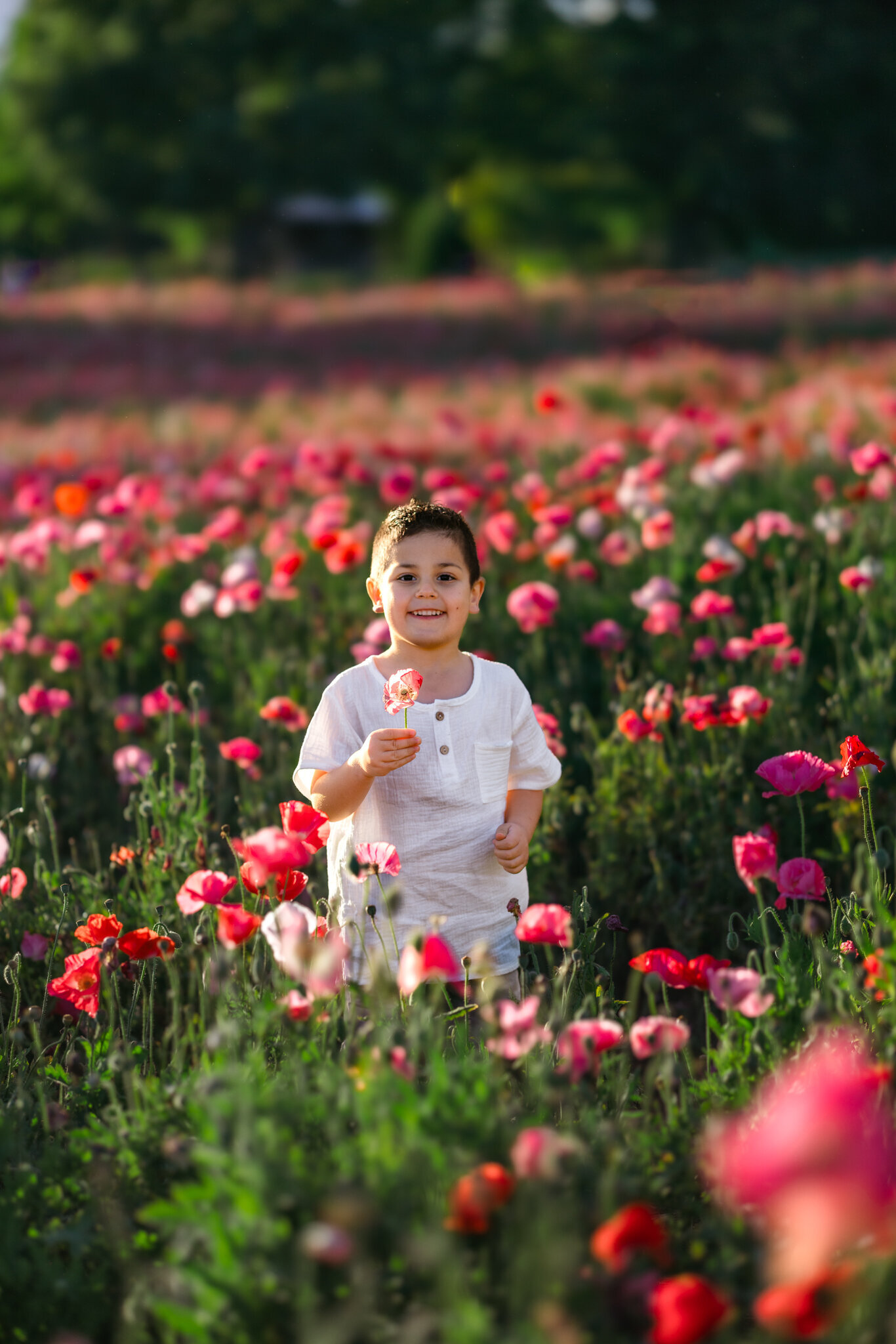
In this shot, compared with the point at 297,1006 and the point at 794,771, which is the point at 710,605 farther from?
the point at 297,1006

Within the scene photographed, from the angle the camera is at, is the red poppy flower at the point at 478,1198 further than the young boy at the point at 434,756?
No

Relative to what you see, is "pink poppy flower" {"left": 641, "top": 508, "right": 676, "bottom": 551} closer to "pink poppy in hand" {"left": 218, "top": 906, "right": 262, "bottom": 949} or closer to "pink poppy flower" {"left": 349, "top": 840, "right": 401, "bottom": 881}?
"pink poppy flower" {"left": 349, "top": 840, "right": 401, "bottom": 881}

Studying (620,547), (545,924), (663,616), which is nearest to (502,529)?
(620,547)

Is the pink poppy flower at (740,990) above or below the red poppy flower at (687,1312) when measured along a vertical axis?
above

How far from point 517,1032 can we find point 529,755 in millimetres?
830

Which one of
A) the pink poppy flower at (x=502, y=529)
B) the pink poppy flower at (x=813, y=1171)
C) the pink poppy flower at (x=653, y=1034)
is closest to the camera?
the pink poppy flower at (x=813, y=1171)

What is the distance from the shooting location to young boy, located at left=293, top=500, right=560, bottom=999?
7.45ft

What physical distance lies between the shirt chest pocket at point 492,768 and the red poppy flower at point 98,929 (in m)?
0.70

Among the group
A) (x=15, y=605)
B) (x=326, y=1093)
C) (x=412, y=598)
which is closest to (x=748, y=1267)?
(x=326, y=1093)

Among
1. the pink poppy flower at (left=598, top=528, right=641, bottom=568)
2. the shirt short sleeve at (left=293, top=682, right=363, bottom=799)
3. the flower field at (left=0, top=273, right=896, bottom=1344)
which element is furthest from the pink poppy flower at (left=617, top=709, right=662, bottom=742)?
the pink poppy flower at (left=598, top=528, right=641, bottom=568)

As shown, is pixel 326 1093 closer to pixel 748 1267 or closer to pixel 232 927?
pixel 232 927

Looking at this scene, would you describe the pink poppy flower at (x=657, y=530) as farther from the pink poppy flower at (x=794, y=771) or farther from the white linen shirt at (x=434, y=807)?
the pink poppy flower at (x=794, y=771)

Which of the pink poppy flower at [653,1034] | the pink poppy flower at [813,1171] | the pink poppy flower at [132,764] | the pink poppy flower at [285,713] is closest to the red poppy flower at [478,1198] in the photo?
the pink poppy flower at [813,1171]

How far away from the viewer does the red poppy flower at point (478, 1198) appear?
4.32 ft
